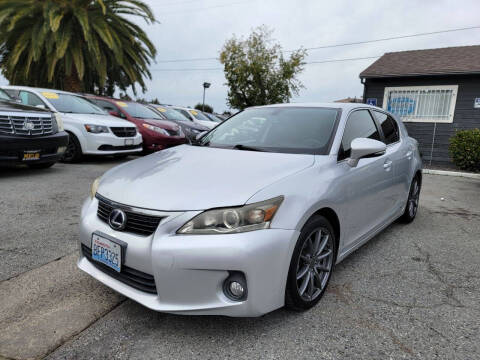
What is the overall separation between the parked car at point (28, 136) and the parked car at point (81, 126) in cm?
92

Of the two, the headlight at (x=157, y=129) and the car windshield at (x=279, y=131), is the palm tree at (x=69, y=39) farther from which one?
the car windshield at (x=279, y=131)

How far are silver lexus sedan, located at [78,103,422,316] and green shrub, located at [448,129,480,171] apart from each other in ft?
28.7

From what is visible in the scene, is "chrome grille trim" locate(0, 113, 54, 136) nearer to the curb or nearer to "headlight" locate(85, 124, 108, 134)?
"headlight" locate(85, 124, 108, 134)

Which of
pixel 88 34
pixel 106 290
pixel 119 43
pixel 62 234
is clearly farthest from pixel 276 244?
pixel 119 43

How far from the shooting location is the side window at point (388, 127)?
12.2 ft

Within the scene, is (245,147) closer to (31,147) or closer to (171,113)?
(31,147)

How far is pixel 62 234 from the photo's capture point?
3473mm

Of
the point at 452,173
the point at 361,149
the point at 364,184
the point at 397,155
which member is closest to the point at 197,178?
the point at 361,149

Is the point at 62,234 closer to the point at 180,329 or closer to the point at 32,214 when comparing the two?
the point at 32,214

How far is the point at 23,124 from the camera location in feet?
18.7

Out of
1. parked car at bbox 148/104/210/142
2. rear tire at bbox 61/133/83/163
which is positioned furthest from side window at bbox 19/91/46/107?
parked car at bbox 148/104/210/142

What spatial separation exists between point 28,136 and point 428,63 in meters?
13.0

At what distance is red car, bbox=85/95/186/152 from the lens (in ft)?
29.1

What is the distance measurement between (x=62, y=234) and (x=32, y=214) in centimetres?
82
